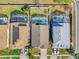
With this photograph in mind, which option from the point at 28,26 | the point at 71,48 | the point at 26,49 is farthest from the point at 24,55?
the point at 71,48

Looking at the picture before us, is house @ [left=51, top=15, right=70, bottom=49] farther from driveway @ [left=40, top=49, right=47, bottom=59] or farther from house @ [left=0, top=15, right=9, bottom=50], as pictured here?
house @ [left=0, top=15, right=9, bottom=50]

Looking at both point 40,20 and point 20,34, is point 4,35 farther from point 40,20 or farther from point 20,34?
point 40,20

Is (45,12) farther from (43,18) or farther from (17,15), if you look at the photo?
(17,15)

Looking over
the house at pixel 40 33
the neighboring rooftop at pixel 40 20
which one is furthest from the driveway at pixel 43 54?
the neighboring rooftop at pixel 40 20

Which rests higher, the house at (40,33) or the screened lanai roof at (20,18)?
the screened lanai roof at (20,18)

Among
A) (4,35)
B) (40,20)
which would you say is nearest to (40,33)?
(40,20)

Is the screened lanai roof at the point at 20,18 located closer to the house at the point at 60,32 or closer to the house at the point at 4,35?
the house at the point at 4,35

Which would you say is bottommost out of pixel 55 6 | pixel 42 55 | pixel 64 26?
pixel 42 55
